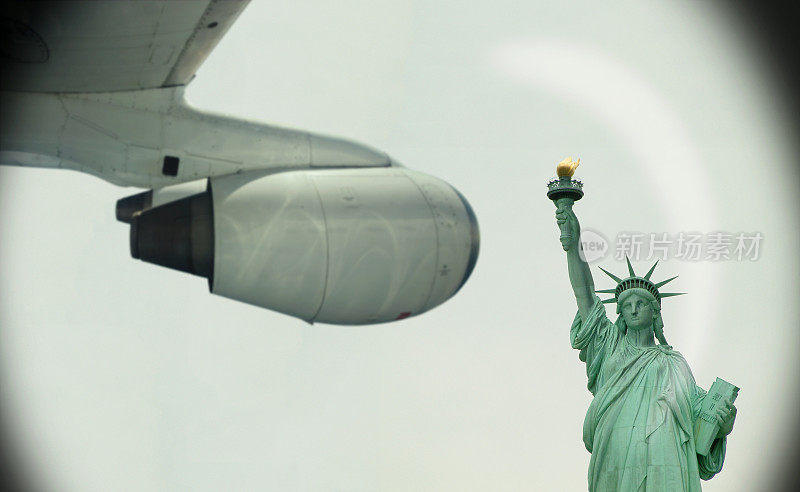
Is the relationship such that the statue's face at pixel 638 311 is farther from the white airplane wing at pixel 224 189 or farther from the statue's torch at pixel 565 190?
the white airplane wing at pixel 224 189

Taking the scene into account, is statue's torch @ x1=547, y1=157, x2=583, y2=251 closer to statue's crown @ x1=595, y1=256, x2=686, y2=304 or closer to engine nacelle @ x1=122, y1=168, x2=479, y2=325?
statue's crown @ x1=595, y1=256, x2=686, y2=304

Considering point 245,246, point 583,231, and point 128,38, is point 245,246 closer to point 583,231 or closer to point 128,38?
point 128,38

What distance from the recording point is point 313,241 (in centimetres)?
1214

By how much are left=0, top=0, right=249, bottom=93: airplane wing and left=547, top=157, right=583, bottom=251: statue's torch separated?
4574 millimetres

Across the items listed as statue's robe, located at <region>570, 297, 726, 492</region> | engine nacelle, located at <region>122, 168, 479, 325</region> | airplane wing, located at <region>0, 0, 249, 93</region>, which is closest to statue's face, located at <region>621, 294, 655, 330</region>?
statue's robe, located at <region>570, 297, 726, 492</region>

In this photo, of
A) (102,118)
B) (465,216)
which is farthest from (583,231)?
(102,118)

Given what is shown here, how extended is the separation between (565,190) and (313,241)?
12.4 feet

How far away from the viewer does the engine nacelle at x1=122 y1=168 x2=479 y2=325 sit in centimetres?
1212

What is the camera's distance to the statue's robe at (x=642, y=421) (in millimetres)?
8852

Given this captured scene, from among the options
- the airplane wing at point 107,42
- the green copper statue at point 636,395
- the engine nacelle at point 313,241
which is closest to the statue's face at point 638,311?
the green copper statue at point 636,395

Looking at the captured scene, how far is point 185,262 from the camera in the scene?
12.2 meters

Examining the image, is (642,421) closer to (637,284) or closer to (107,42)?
(637,284)

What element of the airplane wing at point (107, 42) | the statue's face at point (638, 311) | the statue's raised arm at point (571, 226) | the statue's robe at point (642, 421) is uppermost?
the airplane wing at point (107, 42)

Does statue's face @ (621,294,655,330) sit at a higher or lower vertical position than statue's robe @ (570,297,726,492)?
higher
